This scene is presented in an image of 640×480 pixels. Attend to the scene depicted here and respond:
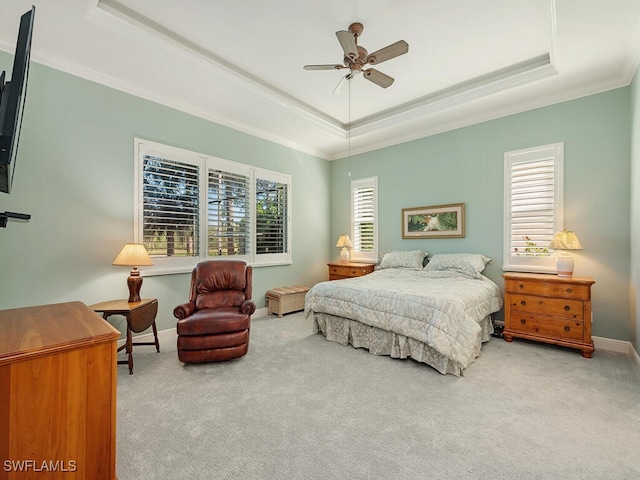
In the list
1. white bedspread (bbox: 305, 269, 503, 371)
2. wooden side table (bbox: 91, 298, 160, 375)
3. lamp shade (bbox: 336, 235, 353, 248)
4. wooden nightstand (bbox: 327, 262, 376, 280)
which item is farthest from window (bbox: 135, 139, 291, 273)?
white bedspread (bbox: 305, 269, 503, 371)

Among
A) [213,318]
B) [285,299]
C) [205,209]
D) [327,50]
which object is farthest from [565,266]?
[205,209]

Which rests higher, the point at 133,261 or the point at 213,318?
the point at 133,261

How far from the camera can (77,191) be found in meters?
3.21

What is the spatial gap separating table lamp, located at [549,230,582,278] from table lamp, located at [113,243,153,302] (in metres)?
4.56

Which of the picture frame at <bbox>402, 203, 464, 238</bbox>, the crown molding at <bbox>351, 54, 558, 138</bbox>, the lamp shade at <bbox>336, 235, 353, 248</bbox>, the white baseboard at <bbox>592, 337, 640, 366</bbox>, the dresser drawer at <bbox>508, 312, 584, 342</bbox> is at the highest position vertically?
the crown molding at <bbox>351, 54, 558, 138</bbox>

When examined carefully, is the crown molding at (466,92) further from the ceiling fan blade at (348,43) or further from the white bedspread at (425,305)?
the white bedspread at (425,305)

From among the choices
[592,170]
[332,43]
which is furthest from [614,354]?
[332,43]

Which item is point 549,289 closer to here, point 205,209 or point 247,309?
point 247,309

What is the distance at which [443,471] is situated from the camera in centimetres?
161

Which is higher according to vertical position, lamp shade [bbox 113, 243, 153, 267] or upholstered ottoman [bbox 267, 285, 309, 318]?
lamp shade [bbox 113, 243, 153, 267]

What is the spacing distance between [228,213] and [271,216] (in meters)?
0.85

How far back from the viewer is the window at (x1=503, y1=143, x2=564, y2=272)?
377 cm

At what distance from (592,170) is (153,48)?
4995 mm

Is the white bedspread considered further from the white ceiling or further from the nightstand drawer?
the white ceiling
